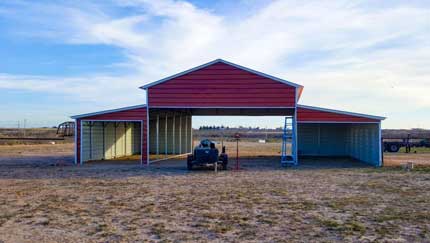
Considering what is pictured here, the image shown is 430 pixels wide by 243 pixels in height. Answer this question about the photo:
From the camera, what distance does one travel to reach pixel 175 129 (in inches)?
1257

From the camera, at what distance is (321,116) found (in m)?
21.2

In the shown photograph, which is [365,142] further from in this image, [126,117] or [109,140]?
[109,140]

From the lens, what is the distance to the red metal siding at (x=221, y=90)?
2119 cm

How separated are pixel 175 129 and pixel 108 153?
6.64 metres

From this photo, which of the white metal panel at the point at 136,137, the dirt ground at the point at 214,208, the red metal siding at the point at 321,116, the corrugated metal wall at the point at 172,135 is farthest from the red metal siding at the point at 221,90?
the white metal panel at the point at 136,137

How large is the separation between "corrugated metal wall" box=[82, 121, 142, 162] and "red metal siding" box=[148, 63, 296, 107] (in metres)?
4.55

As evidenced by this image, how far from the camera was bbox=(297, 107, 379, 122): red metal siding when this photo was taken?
21.2 metres

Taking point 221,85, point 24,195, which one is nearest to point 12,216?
point 24,195

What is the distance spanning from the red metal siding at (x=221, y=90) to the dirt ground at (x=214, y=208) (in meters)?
5.81

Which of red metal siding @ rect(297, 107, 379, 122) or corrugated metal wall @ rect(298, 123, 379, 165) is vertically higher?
red metal siding @ rect(297, 107, 379, 122)

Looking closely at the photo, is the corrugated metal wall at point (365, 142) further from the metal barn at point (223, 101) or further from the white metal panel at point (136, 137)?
the white metal panel at point (136, 137)

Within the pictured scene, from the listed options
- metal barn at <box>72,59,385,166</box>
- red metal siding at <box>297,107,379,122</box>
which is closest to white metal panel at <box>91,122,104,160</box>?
metal barn at <box>72,59,385,166</box>

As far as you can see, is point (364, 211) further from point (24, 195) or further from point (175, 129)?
point (175, 129)

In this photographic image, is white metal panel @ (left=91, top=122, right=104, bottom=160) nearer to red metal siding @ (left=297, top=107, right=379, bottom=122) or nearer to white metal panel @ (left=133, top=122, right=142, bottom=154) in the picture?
white metal panel @ (left=133, top=122, right=142, bottom=154)
